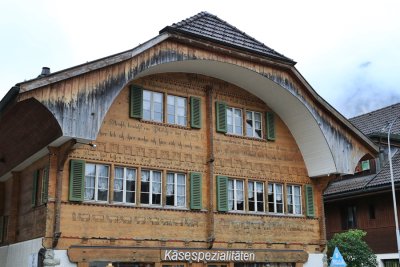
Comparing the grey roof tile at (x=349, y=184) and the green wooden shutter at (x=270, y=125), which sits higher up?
→ the green wooden shutter at (x=270, y=125)

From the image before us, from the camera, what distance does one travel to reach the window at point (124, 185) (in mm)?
19656

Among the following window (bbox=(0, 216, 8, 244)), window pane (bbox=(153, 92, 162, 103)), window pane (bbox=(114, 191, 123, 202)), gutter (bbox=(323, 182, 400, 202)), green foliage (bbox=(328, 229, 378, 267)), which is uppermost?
window pane (bbox=(153, 92, 162, 103))

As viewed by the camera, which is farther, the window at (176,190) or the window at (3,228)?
the window at (3,228)

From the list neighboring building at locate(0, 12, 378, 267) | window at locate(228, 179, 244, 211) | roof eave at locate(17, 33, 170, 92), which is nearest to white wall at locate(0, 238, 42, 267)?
neighboring building at locate(0, 12, 378, 267)

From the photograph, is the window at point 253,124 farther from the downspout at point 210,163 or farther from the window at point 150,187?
the window at point 150,187

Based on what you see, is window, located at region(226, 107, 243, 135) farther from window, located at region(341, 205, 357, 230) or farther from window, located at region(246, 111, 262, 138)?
window, located at region(341, 205, 357, 230)

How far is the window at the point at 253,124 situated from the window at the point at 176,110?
3.23m

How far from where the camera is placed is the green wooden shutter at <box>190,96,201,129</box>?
2202cm

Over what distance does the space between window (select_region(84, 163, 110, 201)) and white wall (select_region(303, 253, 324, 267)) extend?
9549 millimetres

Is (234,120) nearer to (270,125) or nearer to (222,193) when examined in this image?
(270,125)

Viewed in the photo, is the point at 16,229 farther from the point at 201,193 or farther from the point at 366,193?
the point at 366,193

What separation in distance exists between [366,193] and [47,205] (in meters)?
18.0

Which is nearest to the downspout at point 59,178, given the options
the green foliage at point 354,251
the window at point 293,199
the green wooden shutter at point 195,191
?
the green wooden shutter at point 195,191

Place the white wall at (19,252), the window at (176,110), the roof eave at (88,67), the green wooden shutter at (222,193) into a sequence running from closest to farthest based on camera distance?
the roof eave at (88,67)
the white wall at (19,252)
the window at (176,110)
the green wooden shutter at (222,193)
